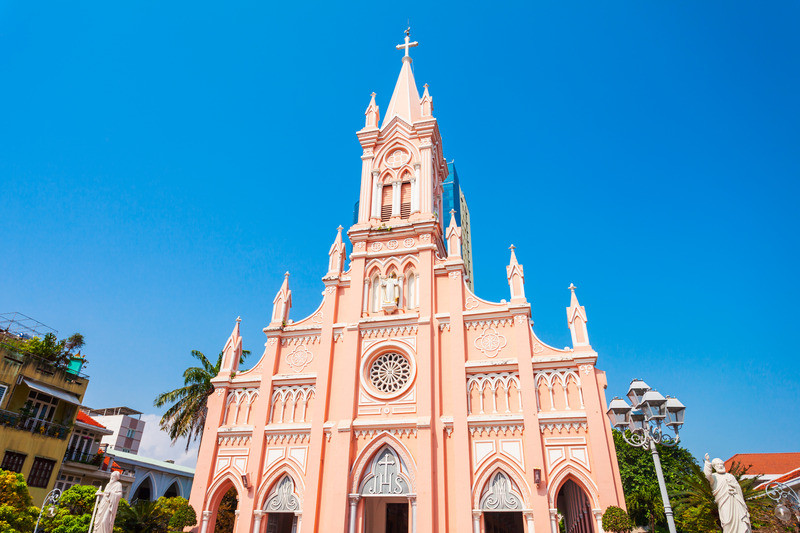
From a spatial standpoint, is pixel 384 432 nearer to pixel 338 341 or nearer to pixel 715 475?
pixel 338 341

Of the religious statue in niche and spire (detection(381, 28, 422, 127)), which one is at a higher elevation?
spire (detection(381, 28, 422, 127))

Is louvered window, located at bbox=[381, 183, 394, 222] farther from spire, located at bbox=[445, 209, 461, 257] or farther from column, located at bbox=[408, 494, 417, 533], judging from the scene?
column, located at bbox=[408, 494, 417, 533]

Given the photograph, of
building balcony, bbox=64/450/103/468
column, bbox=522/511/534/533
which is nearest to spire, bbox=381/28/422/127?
column, bbox=522/511/534/533

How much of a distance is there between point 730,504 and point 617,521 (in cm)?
637

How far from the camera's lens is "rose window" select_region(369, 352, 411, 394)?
20.4m

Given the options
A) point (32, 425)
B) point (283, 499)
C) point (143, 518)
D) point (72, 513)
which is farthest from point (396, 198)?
point (32, 425)

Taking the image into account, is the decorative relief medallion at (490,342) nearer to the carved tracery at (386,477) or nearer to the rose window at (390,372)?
the rose window at (390,372)

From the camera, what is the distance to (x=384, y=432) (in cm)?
1928

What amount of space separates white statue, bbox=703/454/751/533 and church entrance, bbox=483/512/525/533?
1328cm

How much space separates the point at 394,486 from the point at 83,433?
19563 mm

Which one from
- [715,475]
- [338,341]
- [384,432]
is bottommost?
[715,475]

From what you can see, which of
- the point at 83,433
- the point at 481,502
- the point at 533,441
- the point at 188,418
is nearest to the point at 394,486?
the point at 481,502

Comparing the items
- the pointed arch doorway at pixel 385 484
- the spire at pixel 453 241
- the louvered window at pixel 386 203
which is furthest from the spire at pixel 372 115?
the pointed arch doorway at pixel 385 484

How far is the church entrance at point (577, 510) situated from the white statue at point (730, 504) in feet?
25.1
